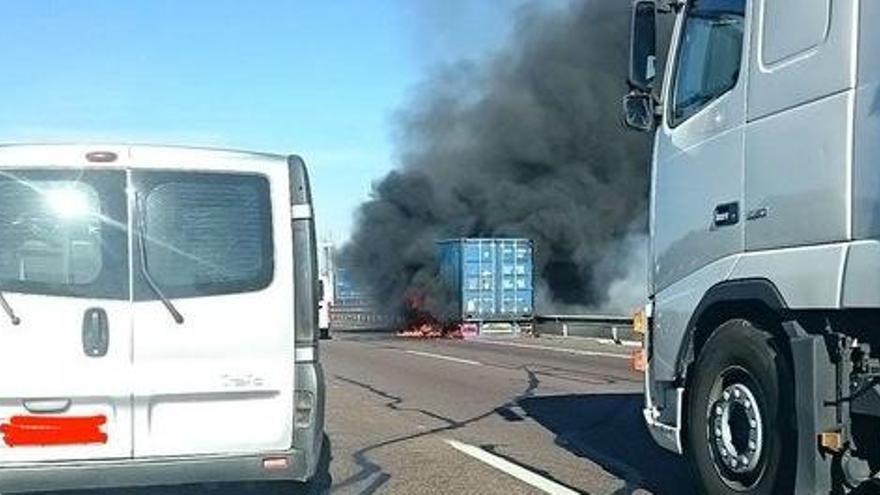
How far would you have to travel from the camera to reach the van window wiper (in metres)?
6.02

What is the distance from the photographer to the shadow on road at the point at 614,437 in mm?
8312

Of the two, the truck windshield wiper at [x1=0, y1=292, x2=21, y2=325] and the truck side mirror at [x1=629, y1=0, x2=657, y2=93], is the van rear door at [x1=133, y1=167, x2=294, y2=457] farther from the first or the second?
the truck side mirror at [x1=629, y1=0, x2=657, y2=93]

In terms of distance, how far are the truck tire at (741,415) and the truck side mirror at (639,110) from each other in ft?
5.23

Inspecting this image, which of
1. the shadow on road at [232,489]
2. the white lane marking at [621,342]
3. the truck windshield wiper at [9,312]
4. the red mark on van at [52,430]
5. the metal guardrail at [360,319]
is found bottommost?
the metal guardrail at [360,319]

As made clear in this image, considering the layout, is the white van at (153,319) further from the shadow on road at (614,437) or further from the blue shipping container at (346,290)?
the blue shipping container at (346,290)

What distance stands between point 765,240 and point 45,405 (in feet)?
11.6

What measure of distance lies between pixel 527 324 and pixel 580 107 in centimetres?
1118

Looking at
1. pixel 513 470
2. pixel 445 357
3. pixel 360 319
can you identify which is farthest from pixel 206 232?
pixel 360 319

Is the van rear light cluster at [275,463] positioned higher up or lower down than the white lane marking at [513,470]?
higher up

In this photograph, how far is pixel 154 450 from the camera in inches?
237

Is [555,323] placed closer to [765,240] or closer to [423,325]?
[423,325]

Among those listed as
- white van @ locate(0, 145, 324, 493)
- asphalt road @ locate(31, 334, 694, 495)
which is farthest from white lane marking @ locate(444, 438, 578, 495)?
white van @ locate(0, 145, 324, 493)

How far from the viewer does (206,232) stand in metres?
6.15

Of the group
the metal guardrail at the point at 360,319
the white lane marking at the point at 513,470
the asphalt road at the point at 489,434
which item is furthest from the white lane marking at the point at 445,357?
the metal guardrail at the point at 360,319
